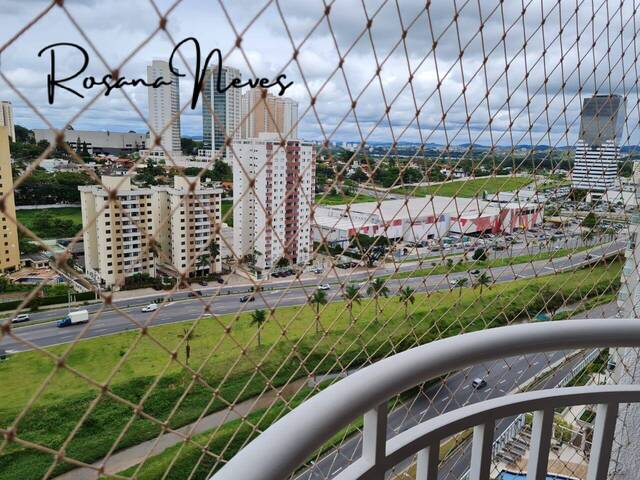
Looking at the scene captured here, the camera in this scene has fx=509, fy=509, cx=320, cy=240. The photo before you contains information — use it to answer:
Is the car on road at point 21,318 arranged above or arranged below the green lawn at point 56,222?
below

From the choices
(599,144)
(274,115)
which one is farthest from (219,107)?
(599,144)

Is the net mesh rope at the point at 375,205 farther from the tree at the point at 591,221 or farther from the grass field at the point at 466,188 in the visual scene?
the tree at the point at 591,221

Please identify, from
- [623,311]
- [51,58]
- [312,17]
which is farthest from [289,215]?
[623,311]

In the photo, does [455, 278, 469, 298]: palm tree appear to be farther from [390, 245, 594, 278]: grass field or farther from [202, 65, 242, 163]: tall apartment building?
[202, 65, 242, 163]: tall apartment building

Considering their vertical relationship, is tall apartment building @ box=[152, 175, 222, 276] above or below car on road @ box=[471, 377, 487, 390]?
above

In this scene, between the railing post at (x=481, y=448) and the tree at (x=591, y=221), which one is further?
the tree at (x=591, y=221)

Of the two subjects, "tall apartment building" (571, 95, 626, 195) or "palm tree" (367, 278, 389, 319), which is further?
"tall apartment building" (571, 95, 626, 195)

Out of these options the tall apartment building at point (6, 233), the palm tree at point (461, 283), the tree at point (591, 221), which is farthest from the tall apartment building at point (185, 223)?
the tree at point (591, 221)
